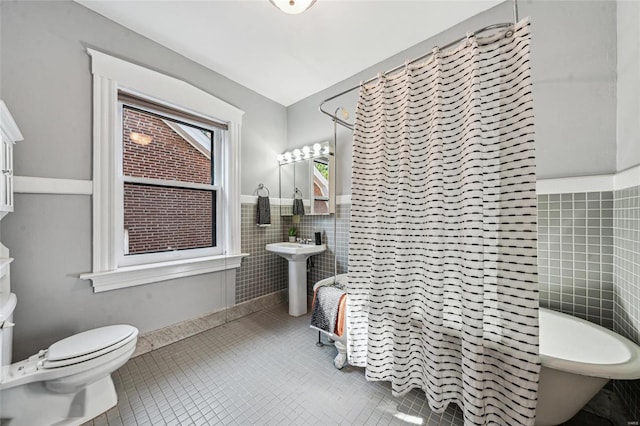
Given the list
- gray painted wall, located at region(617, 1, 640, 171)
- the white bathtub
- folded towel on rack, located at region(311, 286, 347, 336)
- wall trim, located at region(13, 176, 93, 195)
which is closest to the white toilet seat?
wall trim, located at region(13, 176, 93, 195)

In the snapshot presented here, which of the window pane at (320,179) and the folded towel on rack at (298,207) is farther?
the folded towel on rack at (298,207)

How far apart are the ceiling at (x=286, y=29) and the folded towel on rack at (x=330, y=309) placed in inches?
86.5

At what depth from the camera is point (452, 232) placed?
1.19 metres

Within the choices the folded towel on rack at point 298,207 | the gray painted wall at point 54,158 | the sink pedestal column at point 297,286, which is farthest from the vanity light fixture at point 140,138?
the sink pedestal column at point 297,286

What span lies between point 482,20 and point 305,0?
1408mm

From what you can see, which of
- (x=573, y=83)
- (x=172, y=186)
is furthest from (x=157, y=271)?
(x=573, y=83)

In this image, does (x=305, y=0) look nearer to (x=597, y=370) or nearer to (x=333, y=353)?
(x=597, y=370)

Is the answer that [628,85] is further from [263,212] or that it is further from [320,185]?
[263,212]

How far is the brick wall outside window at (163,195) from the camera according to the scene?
2.08 meters

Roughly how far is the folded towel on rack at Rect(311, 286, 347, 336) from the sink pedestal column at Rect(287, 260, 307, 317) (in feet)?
2.36

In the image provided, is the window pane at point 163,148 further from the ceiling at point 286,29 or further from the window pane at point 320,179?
the window pane at point 320,179

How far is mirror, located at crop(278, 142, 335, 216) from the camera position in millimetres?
2791

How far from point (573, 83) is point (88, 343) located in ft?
11.2

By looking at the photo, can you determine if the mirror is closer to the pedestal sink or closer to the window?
the window
